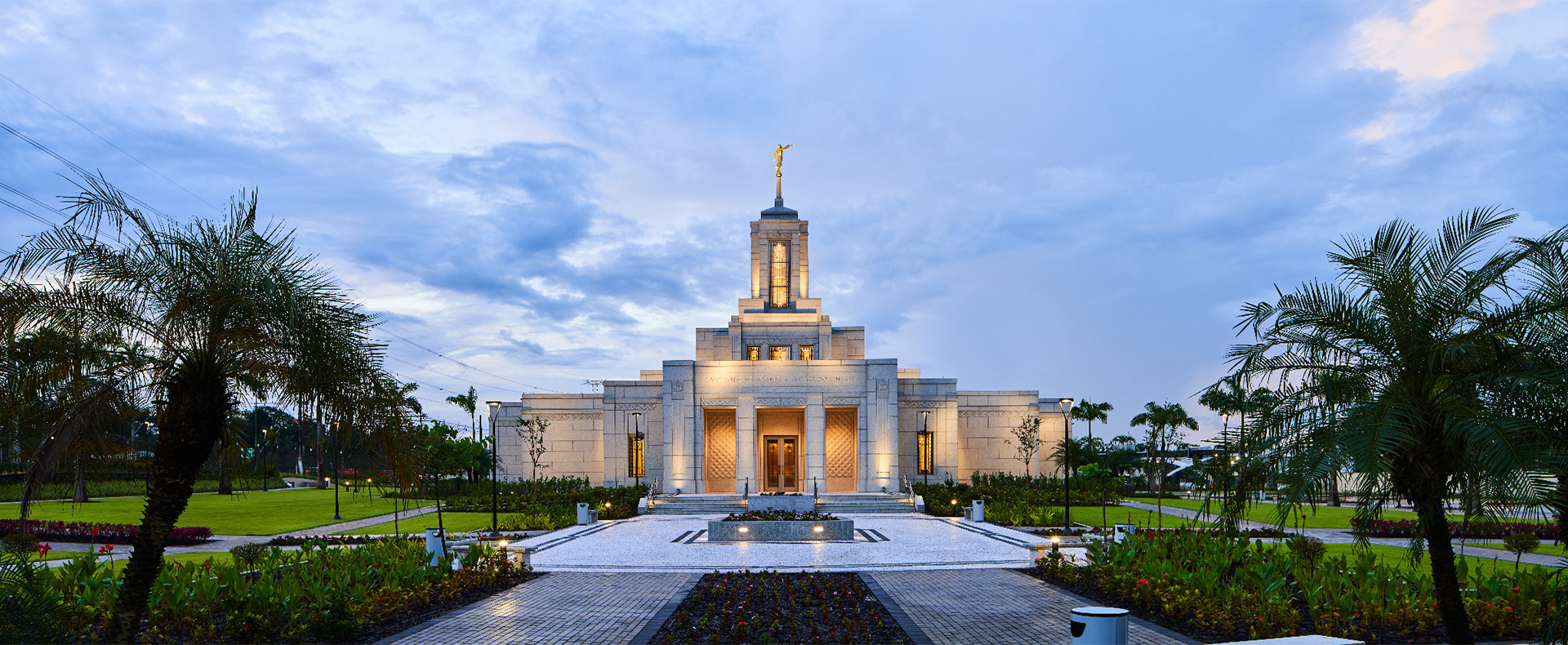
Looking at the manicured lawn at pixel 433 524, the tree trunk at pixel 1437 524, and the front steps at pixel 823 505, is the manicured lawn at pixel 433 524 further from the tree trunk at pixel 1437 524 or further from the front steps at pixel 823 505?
the tree trunk at pixel 1437 524

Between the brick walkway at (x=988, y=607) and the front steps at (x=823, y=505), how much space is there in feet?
56.3

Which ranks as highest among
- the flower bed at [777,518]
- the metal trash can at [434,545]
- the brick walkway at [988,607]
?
the metal trash can at [434,545]

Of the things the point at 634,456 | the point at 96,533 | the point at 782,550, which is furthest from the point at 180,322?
the point at 634,456

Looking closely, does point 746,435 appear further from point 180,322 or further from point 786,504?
point 180,322

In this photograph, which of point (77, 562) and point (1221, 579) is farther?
point (1221, 579)

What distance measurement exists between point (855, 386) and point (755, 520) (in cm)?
1625

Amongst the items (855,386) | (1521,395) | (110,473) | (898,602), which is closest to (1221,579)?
(898,602)

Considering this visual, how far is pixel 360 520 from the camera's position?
31.5 meters

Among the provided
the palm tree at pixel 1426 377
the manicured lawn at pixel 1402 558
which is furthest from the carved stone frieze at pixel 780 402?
the palm tree at pixel 1426 377

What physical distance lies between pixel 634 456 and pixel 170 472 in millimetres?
33112

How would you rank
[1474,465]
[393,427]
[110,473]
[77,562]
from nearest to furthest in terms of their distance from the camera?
[1474,465]
[393,427]
[77,562]
[110,473]

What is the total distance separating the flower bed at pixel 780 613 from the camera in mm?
10555

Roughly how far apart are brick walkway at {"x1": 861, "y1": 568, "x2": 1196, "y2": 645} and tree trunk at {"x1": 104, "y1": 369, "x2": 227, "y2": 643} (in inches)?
323

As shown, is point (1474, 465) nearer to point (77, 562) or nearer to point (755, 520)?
point (77, 562)
